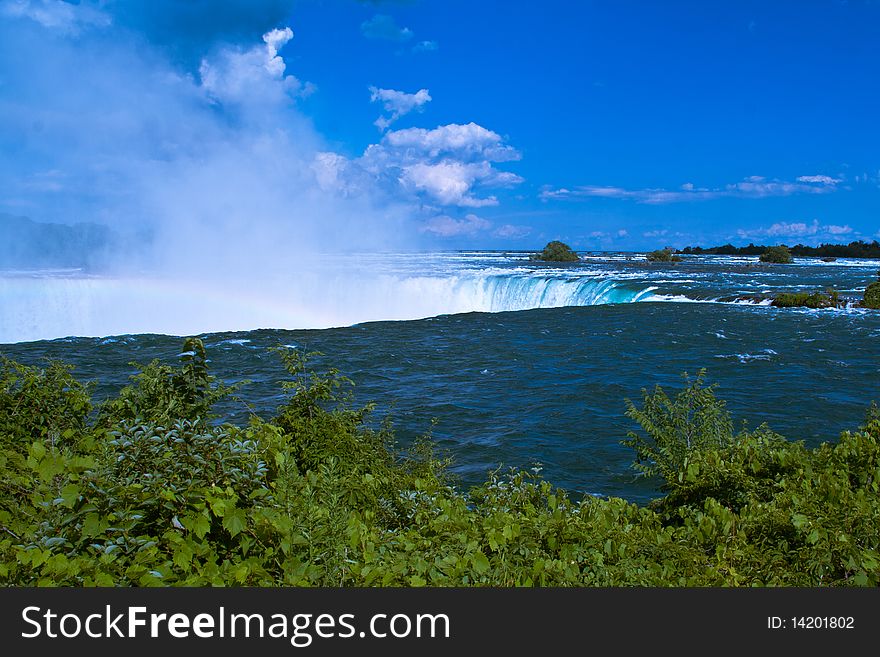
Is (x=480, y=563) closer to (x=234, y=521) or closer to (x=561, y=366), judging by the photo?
(x=234, y=521)

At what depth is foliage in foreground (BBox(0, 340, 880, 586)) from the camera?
3557 millimetres

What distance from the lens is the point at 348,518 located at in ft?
15.6

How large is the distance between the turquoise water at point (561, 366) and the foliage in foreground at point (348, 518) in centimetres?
495

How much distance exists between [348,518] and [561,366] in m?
16.8

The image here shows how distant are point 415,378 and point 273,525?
1555cm

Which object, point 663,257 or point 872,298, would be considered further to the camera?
point 663,257

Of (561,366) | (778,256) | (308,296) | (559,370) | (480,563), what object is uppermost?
(778,256)

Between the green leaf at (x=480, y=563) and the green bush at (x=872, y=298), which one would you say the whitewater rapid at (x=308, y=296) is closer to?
the green bush at (x=872, y=298)

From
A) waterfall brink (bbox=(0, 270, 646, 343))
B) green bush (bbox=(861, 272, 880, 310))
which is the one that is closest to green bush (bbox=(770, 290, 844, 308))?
green bush (bbox=(861, 272, 880, 310))

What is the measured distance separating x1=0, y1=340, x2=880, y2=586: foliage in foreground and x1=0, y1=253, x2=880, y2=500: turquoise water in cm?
495

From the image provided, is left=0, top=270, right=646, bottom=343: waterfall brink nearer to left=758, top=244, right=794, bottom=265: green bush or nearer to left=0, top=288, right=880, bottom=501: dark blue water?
left=0, top=288, right=880, bottom=501: dark blue water

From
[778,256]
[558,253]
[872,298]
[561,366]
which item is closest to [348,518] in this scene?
[561,366]

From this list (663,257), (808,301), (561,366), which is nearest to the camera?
(561,366)

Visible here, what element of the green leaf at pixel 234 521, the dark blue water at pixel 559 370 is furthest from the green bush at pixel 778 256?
the green leaf at pixel 234 521
